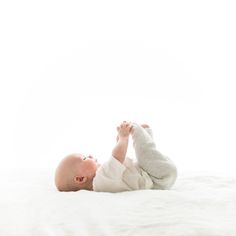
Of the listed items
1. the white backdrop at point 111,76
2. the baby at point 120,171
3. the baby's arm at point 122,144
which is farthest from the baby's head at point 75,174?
the white backdrop at point 111,76

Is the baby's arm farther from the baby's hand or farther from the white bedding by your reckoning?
the white bedding

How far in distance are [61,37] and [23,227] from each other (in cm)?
174

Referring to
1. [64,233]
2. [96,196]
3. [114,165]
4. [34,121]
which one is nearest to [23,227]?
[64,233]

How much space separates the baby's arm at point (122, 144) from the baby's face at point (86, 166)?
0.32 ft

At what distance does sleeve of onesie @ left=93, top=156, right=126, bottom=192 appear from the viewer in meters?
1.67

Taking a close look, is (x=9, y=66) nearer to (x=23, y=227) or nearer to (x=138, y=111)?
(x=138, y=111)

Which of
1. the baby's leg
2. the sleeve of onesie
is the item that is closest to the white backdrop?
the baby's leg

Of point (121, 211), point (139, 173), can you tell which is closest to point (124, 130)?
point (139, 173)

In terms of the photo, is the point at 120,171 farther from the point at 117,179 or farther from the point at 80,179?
the point at 80,179

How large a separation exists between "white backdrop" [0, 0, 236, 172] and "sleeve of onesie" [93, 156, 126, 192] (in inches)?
41.9

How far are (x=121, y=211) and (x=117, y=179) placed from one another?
1.30 ft

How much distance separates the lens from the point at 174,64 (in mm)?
2766

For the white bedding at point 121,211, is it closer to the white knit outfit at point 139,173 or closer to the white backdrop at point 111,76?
the white knit outfit at point 139,173

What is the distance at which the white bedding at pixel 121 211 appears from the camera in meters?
1.11
